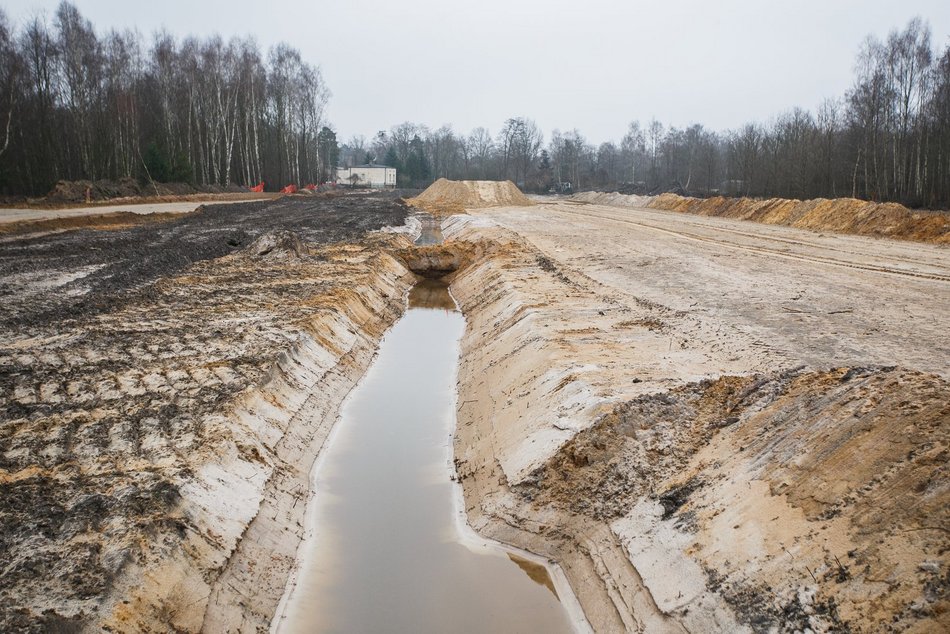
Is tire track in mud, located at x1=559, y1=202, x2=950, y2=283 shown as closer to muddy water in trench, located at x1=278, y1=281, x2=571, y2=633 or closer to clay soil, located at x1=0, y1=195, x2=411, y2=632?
clay soil, located at x1=0, y1=195, x2=411, y2=632

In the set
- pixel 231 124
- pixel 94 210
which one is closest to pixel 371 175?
pixel 231 124

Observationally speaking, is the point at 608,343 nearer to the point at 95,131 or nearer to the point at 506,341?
the point at 506,341

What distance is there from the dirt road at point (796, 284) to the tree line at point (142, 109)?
2797 cm

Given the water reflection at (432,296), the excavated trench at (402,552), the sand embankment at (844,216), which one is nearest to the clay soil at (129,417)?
the excavated trench at (402,552)

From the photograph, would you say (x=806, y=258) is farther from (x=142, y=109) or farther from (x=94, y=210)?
(x=142, y=109)

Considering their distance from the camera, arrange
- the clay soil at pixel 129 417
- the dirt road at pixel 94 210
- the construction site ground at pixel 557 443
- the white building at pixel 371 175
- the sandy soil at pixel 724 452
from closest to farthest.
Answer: the sandy soil at pixel 724 452
the construction site ground at pixel 557 443
the clay soil at pixel 129 417
the dirt road at pixel 94 210
the white building at pixel 371 175

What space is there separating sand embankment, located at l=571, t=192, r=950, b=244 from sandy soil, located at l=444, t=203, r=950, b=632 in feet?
39.7

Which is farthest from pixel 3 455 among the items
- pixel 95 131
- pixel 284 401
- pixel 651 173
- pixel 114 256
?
pixel 651 173

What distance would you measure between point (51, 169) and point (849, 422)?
41977mm

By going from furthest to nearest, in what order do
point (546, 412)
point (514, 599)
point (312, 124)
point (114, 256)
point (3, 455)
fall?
point (312, 124) < point (114, 256) < point (546, 412) < point (3, 455) < point (514, 599)

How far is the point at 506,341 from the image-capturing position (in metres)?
10.9

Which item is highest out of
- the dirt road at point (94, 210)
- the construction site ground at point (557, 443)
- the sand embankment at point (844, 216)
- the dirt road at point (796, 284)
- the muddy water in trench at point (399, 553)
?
the dirt road at point (94, 210)

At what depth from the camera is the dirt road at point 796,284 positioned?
8539 mm

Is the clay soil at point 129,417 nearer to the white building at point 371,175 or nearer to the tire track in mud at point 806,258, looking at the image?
the tire track in mud at point 806,258
